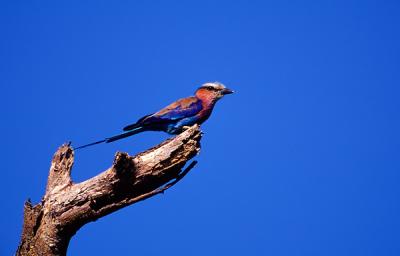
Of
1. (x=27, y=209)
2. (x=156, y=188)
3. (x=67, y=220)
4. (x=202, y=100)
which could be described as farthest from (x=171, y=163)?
(x=202, y=100)

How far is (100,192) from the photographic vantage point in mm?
4656

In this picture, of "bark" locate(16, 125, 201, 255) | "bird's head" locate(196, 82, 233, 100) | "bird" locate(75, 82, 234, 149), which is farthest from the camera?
"bird's head" locate(196, 82, 233, 100)

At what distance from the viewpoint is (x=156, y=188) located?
4.84m

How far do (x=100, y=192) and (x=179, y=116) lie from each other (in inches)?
102

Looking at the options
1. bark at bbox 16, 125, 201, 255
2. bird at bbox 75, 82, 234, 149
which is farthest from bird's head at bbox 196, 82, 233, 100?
bark at bbox 16, 125, 201, 255

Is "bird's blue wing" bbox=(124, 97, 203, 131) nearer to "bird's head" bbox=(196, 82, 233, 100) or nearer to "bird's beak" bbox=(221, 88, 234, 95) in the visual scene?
"bird's head" bbox=(196, 82, 233, 100)

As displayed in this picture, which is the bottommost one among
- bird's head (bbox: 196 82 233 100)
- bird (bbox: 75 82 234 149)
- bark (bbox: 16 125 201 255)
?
bark (bbox: 16 125 201 255)

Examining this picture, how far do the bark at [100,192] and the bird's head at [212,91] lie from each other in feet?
8.70

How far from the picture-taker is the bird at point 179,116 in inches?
270

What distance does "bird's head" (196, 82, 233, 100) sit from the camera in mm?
7539

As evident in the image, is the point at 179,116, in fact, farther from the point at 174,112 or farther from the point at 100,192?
the point at 100,192

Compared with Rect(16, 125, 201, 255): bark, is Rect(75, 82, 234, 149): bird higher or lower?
higher

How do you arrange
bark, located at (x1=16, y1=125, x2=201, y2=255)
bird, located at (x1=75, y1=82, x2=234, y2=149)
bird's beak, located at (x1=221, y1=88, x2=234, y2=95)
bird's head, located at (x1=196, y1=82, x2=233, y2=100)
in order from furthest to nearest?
bird's beak, located at (x1=221, y1=88, x2=234, y2=95) → bird's head, located at (x1=196, y1=82, x2=233, y2=100) → bird, located at (x1=75, y1=82, x2=234, y2=149) → bark, located at (x1=16, y1=125, x2=201, y2=255)

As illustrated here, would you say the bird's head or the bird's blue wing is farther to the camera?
the bird's head
